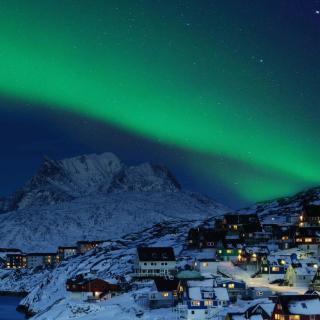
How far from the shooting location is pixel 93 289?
130 metres

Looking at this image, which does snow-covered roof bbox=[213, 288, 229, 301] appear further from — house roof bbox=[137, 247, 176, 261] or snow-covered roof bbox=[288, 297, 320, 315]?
house roof bbox=[137, 247, 176, 261]

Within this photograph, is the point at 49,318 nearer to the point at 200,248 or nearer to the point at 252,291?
the point at 252,291

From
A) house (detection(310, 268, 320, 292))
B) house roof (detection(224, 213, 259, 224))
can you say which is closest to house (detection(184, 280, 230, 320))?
A: house (detection(310, 268, 320, 292))

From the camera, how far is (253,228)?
171m

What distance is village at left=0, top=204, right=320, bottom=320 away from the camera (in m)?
102

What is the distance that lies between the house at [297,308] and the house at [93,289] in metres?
42.6

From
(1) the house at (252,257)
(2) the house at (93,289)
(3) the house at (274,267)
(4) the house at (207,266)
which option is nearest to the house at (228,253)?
(1) the house at (252,257)

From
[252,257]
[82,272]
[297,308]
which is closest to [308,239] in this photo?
[252,257]

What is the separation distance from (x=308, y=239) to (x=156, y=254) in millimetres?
32857

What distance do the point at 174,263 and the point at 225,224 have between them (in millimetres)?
33431

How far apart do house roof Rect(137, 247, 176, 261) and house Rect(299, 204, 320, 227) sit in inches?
1480

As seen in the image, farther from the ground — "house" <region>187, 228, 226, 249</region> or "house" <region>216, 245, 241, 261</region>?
"house" <region>187, 228, 226, 249</region>

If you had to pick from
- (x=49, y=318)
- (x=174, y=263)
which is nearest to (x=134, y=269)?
(x=174, y=263)

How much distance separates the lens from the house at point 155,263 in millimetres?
147375
